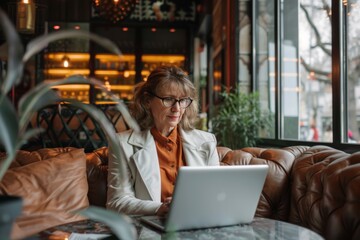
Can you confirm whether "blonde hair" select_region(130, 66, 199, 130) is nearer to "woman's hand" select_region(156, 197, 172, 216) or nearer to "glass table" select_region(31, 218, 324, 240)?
"woman's hand" select_region(156, 197, 172, 216)

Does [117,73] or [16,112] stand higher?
[117,73]

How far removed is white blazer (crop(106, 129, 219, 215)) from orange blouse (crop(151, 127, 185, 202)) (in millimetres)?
40

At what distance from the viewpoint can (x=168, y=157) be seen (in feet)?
7.28

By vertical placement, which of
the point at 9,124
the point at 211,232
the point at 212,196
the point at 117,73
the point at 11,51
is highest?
the point at 117,73

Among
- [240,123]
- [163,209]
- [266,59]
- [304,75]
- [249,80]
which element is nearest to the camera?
[163,209]

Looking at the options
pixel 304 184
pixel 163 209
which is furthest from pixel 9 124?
pixel 304 184

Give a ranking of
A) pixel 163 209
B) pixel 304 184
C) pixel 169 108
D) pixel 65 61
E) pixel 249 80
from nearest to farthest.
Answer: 1. pixel 163 209
2. pixel 169 108
3. pixel 304 184
4. pixel 249 80
5. pixel 65 61

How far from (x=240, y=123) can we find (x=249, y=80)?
3.72ft

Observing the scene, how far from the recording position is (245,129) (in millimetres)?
4668

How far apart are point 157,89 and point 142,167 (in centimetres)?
39

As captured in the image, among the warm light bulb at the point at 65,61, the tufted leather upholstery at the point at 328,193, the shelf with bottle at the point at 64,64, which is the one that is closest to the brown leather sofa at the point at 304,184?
the tufted leather upholstery at the point at 328,193

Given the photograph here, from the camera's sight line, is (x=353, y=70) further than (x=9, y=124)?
Yes

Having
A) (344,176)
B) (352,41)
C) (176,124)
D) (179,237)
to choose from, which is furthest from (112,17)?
(179,237)

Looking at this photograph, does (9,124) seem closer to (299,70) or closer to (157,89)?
(157,89)
